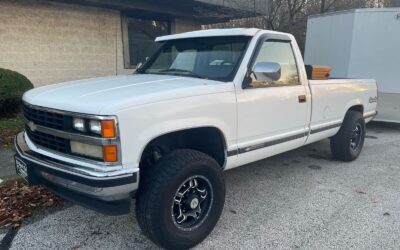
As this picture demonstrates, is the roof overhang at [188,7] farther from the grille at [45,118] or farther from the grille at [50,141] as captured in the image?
the grille at [50,141]

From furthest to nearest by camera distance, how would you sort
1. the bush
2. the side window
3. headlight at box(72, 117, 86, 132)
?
the bush
the side window
headlight at box(72, 117, 86, 132)

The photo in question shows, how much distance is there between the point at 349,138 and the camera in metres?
5.34

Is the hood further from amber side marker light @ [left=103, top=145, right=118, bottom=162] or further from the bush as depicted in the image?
the bush

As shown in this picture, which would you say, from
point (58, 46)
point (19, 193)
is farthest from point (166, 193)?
point (58, 46)

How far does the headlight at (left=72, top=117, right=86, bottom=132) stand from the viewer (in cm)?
256

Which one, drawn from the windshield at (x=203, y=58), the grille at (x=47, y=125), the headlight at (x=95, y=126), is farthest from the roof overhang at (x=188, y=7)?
the headlight at (x=95, y=126)

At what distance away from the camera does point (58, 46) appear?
905cm

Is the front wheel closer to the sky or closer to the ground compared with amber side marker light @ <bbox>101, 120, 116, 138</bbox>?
closer to the ground

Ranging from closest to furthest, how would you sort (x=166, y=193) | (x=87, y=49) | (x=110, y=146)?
1. (x=110, y=146)
2. (x=166, y=193)
3. (x=87, y=49)

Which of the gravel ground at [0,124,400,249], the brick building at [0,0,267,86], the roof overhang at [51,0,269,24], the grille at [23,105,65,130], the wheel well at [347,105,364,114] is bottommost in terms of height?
the gravel ground at [0,124,400,249]

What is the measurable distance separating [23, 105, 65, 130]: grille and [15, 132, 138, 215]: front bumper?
0.96 feet

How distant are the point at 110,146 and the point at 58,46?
7.61m

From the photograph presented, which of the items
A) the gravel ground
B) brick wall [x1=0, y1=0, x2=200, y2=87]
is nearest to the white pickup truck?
the gravel ground

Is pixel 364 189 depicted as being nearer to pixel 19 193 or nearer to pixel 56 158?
pixel 56 158
